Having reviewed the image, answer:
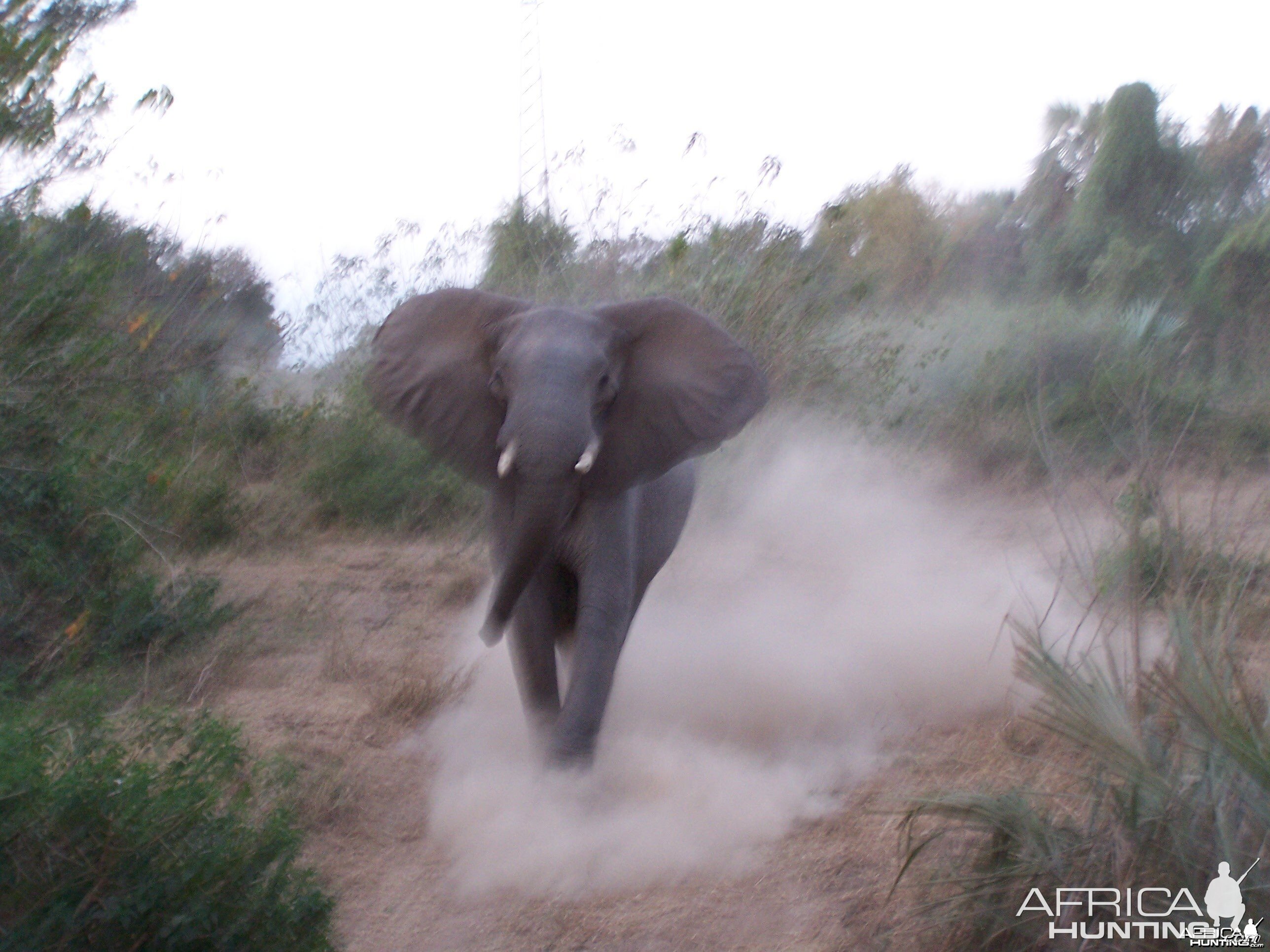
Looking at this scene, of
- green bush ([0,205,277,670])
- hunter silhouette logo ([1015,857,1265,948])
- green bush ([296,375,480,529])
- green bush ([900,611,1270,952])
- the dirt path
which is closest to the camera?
hunter silhouette logo ([1015,857,1265,948])

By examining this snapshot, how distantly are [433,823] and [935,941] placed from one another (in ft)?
7.39

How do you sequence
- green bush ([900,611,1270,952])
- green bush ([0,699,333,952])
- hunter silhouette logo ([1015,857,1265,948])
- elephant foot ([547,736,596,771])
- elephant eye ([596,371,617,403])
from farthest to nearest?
elephant eye ([596,371,617,403])
elephant foot ([547,736,596,771])
green bush ([900,611,1270,952])
hunter silhouette logo ([1015,857,1265,948])
green bush ([0,699,333,952])

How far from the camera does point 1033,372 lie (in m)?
12.2

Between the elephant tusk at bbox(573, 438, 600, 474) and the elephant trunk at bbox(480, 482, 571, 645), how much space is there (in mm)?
101

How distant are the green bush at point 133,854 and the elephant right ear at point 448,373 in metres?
2.15

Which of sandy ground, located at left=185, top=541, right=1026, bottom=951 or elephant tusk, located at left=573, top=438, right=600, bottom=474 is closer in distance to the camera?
sandy ground, located at left=185, top=541, right=1026, bottom=951

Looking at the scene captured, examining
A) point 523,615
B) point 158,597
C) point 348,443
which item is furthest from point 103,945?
point 348,443

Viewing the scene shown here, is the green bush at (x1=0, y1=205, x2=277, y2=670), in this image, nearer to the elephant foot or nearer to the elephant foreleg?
the elephant foreleg

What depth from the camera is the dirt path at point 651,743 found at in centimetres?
391

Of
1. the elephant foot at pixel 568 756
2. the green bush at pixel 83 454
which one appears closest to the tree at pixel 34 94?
the green bush at pixel 83 454

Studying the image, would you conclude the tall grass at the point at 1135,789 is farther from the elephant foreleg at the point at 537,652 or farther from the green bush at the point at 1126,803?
the elephant foreleg at the point at 537,652

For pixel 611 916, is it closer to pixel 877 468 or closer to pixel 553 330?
pixel 553 330

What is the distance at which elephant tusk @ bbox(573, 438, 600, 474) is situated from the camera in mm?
4336

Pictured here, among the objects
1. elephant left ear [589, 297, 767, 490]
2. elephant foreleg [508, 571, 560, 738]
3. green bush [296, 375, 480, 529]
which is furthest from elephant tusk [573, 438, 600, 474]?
green bush [296, 375, 480, 529]
